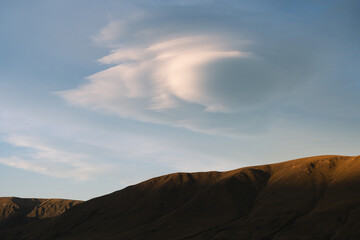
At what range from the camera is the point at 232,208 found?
140m

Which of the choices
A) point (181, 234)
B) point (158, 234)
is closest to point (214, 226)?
point (181, 234)

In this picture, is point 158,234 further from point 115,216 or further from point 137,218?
point 115,216

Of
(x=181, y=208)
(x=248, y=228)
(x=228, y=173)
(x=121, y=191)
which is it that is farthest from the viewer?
(x=121, y=191)

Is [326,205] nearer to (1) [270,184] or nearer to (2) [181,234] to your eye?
(1) [270,184]

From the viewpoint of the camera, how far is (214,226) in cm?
12350

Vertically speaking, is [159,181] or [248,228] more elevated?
[159,181]

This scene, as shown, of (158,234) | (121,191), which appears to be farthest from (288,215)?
(121,191)

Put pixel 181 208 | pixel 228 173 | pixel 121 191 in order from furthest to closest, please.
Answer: pixel 121 191 → pixel 228 173 → pixel 181 208

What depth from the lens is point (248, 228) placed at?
4498 inches

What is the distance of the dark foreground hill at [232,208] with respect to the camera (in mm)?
109500

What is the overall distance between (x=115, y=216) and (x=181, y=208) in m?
34.0

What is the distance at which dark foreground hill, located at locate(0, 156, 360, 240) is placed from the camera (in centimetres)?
10950

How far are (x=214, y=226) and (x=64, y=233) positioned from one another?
7944cm

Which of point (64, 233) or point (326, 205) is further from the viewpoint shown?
point (64, 233)
